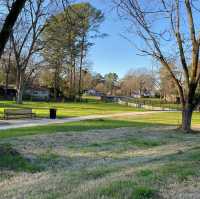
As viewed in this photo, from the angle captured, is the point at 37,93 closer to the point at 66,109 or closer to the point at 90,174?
the point at 66,109

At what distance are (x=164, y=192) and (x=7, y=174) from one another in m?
3.77

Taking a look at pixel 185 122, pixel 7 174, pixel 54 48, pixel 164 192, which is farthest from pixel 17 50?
pixel 164 192

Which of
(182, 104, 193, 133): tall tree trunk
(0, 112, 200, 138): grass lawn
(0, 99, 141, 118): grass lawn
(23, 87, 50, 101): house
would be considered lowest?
(0, 112, 200, 138): grass lawn

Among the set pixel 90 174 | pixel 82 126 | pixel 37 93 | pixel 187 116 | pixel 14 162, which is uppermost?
pixel 37 93

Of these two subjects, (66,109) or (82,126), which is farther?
(66,109)

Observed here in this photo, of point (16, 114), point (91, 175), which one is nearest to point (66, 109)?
point (16, 114)

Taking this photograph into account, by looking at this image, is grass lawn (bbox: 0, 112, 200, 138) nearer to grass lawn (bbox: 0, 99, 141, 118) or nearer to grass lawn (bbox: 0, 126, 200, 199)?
grass lawn (bbox: 0, 126, 200, 199)

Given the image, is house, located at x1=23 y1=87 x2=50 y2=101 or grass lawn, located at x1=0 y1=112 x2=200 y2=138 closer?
grass lawn, located at x1=0 y1=112 x2=200 y2=138

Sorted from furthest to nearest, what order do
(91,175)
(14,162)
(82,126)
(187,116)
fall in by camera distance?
(82,126)
(187,116)
(14,162)
(91,175)

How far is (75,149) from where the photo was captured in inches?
436

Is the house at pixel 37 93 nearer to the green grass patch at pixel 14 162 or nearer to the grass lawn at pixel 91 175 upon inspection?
the grass lawn at pixel 91 175

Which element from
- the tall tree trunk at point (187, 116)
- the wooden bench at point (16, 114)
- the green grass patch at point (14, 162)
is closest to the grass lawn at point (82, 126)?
the tall tree trunk at point (187, 116)

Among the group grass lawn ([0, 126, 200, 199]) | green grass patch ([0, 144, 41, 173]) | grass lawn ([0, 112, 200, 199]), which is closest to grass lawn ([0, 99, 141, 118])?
grass lawn ([0, 112, 200, 199])

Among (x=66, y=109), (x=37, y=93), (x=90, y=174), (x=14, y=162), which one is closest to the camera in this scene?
(x=90, y=174)
